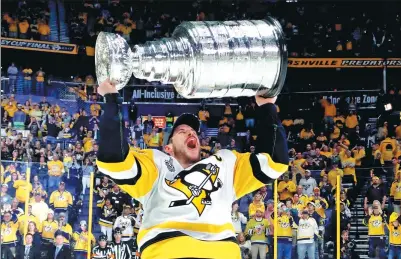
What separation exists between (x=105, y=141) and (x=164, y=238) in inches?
19.8

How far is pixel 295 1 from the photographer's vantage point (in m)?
12.8

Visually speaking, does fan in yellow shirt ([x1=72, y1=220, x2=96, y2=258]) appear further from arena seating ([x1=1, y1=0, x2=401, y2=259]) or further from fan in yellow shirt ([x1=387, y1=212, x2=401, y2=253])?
fan in yellow shirt ([x1=387, y1=212, x2=401, y2=253])

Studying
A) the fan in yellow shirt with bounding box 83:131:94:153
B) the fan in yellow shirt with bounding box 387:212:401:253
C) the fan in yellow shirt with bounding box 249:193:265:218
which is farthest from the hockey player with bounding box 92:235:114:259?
the fan in yellow shirt with bounding box 387:212:401:253

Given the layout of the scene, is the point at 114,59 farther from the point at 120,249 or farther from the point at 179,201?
the point at 120,249

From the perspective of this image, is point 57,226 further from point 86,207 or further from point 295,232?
point 295,232

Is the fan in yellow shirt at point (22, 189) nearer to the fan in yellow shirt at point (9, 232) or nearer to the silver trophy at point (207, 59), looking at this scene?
the fan in yellow shirt at point (9, 232)

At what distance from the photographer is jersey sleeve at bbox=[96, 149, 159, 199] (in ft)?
10.2

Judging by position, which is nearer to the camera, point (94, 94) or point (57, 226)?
point (57, 226)

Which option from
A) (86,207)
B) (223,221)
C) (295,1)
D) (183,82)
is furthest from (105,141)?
(295,1)

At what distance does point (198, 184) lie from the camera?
3.23 m

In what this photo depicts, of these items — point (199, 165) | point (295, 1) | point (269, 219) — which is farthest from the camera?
point (295, 1)

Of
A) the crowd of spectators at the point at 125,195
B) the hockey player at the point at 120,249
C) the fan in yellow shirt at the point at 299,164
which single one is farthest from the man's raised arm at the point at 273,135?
the fan in yellow shirt at the point at 299,164

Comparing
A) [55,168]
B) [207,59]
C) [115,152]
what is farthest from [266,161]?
[55,168]

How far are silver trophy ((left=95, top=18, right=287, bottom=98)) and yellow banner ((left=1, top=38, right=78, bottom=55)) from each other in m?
8.65
